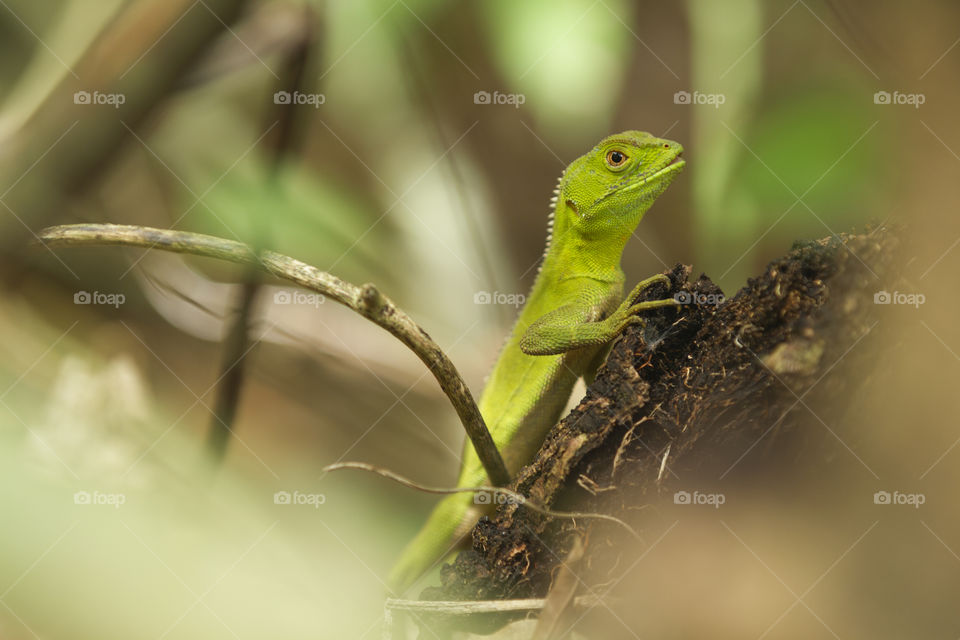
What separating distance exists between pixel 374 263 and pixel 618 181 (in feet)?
5.47

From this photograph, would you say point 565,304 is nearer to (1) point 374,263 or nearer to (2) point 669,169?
(2) point 669,169

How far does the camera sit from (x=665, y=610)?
1732mm

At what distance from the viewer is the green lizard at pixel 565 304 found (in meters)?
2.87

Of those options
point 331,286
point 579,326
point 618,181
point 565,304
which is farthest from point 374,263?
point 331,286

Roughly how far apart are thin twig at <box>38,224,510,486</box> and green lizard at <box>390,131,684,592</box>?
88 cm

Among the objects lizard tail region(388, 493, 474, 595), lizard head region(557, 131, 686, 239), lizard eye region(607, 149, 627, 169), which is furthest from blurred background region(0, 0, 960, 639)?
lizard eye region(607, 149, 627, 169)

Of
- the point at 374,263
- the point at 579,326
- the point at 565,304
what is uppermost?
the point at 374,263

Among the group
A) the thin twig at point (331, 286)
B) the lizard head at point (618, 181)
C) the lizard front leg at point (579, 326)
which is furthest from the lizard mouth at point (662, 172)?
the thin twig at point (331, 286)

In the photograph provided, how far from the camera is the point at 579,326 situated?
2.47 metres

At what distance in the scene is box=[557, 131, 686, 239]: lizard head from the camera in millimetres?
2855

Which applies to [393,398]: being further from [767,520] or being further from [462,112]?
[767,520]

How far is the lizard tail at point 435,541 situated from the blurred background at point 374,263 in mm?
259

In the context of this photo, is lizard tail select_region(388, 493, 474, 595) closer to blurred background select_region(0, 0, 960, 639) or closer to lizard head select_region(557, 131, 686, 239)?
blurred background select_region(0, 0, 960, 639)

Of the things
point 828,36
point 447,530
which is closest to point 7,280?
point 447,530
